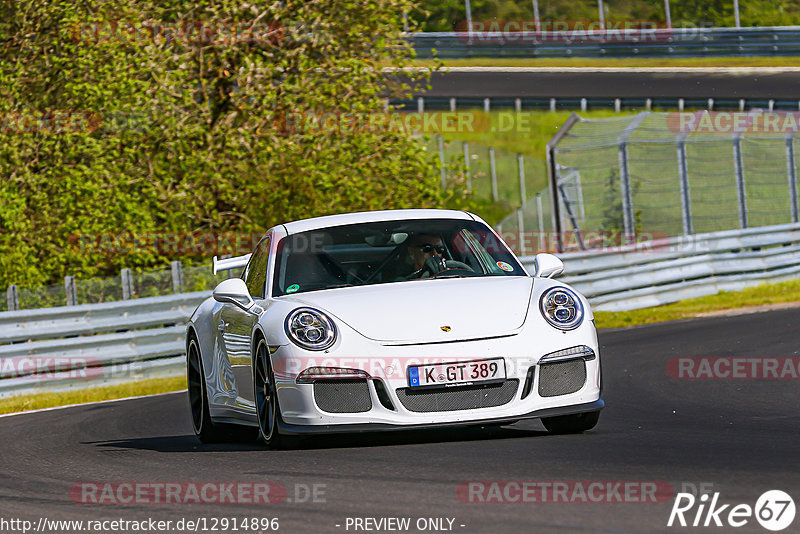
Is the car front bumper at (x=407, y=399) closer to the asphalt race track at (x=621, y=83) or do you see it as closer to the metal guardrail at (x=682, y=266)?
the metal guardrail at (x=682, y=266)

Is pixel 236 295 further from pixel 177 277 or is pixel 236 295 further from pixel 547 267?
pixel 177 277

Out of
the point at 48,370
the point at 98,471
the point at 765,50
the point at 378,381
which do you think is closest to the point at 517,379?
the point at 378,381

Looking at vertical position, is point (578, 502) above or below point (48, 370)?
above

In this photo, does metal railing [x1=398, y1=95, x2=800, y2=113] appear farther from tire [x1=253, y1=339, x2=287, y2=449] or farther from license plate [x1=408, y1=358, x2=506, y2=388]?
license plate [x1=408, y1=358, x2=506, y2=388]

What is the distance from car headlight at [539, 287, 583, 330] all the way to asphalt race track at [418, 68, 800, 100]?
94.2ft

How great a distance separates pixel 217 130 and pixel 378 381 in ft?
52.4

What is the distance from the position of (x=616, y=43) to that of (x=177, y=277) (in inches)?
1096

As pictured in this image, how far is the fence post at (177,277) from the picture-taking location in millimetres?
17344

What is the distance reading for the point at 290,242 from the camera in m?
8.59

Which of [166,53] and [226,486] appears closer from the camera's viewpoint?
[226,486]

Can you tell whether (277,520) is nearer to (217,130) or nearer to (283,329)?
(283,329)

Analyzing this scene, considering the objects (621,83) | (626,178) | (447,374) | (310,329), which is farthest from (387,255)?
(621,83)

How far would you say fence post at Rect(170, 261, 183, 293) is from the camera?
56.9 feet

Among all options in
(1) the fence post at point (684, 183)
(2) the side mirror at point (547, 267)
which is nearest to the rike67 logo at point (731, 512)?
(2) the side mirror at point (547, 267)
